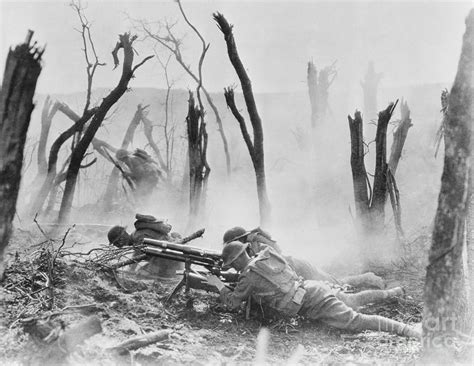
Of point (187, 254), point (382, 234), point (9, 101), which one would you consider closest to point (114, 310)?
point (187, 254)

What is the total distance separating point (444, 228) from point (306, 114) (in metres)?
31.9

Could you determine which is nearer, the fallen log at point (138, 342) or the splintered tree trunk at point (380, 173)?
the fallen log at point (138, 342)

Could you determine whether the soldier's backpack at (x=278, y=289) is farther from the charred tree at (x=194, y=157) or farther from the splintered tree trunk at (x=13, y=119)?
the charred tree at (x=194, y=157)

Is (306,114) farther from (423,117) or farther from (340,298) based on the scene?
(340,298)

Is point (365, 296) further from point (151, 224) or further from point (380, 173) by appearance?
point (380, 173)

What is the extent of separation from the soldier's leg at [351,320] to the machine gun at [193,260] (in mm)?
1366

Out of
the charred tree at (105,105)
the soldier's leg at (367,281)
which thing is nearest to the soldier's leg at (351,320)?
the soldier's leg at (367,281)

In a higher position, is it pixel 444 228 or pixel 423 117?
pixel 423 117

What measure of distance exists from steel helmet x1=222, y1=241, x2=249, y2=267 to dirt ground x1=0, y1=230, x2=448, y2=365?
73 cm

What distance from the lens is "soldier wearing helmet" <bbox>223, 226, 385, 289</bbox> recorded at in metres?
7.17

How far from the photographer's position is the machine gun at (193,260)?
6754 mm

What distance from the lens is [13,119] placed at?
408 centimetres

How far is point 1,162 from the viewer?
4.04m

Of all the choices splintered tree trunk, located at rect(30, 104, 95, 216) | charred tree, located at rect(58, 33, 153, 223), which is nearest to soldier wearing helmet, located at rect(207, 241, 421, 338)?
charred tree, located at rect(58, 33, 153, 223)
